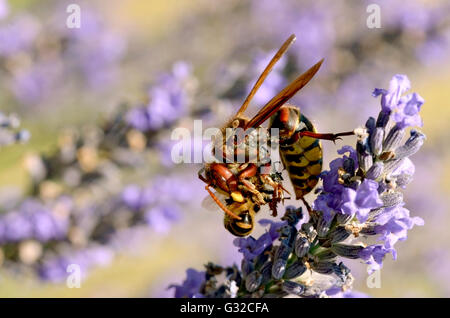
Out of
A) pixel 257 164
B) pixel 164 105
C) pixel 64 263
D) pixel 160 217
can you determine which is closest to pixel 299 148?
pixel 257 164

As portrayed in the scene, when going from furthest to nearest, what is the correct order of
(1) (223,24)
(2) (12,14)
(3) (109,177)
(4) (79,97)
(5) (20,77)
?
(1) (223,24), (4) (79,97), (2) (12,14), (5) (20,77), (3) (109,177)

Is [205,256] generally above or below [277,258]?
above

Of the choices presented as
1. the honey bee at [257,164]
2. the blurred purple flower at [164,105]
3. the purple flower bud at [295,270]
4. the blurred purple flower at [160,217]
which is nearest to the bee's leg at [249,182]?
the honey bee at [257,164]

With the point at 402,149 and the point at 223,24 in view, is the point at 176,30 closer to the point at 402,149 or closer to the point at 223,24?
the point at 223,24

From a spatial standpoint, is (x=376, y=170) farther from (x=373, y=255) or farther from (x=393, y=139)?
(x=373, y=255)

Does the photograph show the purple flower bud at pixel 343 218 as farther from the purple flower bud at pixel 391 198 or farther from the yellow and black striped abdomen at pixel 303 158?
the yellow and black striped abdomen at pixel 303 158

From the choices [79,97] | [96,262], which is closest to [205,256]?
[79,97]
